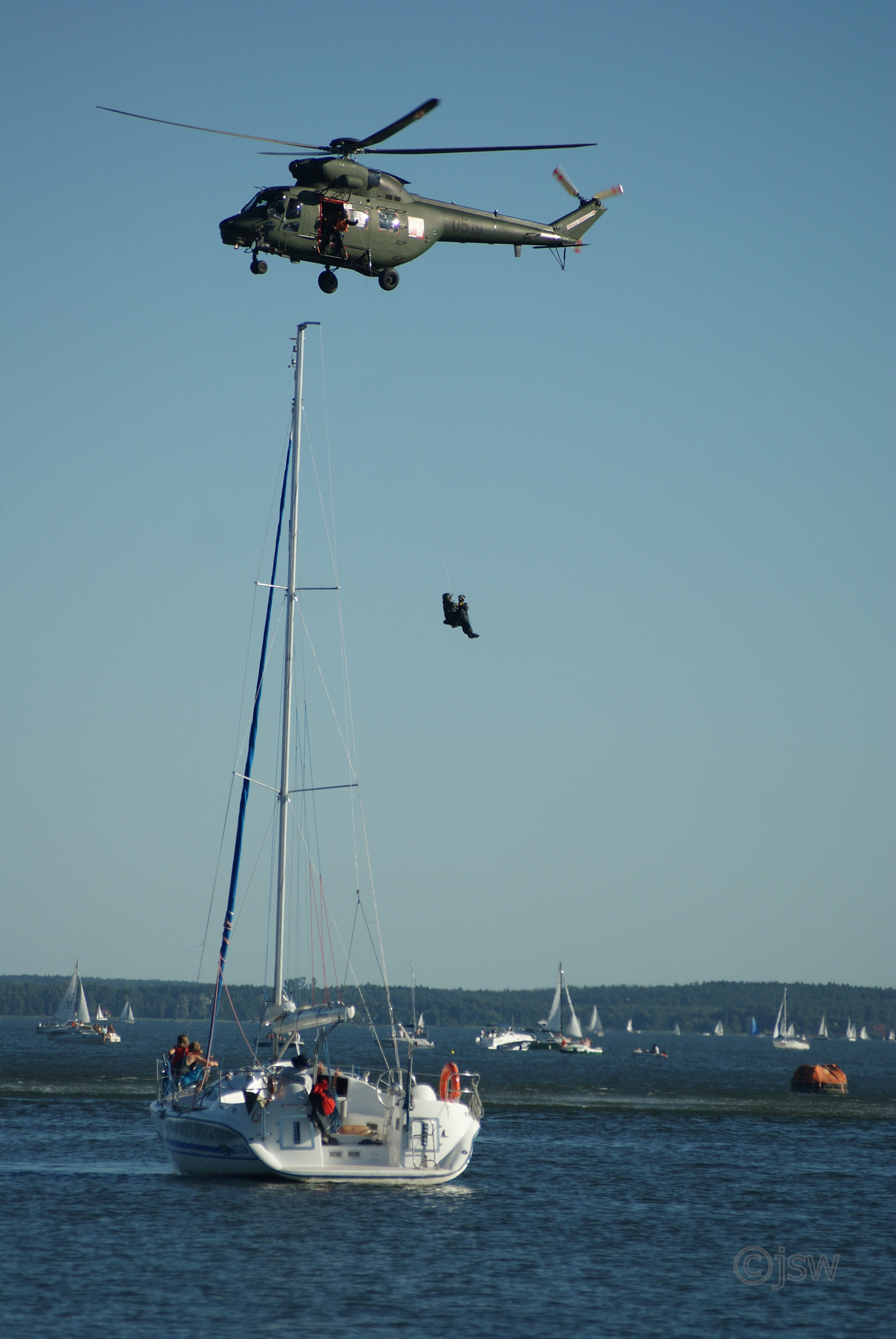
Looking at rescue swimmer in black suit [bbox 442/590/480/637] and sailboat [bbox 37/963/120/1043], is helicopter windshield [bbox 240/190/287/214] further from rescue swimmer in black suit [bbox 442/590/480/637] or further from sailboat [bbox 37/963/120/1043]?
sailboat [bbox 37/963/120/1043]

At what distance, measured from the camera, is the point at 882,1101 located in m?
74.7

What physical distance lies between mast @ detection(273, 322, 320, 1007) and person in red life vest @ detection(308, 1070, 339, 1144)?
1.91 meters

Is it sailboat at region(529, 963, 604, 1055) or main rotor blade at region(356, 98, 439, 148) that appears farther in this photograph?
sailboat at region(529, 963, 604, 1055)

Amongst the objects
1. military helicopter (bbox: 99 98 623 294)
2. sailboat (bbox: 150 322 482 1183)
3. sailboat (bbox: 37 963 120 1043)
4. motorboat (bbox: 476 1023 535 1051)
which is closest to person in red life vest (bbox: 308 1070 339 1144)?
sailboat (bbox: 150 322 482 1183)

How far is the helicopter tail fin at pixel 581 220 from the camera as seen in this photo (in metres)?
35.1

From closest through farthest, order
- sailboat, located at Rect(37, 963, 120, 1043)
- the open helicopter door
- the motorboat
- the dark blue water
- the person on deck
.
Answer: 1. the dark blue water
2. the open helicopter door
3. the person on deck
4. sailboat, located at Rect(37, 963, 120, 1043)
5. the motorboat

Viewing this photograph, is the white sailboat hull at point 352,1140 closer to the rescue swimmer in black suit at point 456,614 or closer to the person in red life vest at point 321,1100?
the person in red life vest at point 321,1100

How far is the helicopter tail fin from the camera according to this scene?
3509 cm

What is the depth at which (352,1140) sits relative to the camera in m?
27.2

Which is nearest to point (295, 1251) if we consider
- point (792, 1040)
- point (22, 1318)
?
point (22, 1318)

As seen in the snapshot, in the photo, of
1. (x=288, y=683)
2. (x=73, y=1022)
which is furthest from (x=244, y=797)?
(x=73, y=1022)

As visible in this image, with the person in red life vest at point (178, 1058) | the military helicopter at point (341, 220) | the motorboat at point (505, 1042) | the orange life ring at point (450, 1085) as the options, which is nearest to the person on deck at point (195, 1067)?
the person in red life vest at point (178, 1058)

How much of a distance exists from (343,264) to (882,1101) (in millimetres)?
60129

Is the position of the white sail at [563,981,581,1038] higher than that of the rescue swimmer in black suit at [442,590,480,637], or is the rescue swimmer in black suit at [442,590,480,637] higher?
the rescue swimmer in black suit at [442,590,480,637]
